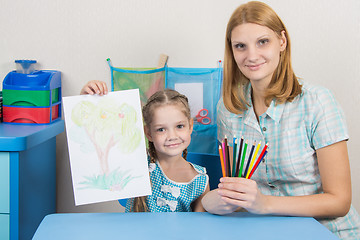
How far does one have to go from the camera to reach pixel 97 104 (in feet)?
3.13

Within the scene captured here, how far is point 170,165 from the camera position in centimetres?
122

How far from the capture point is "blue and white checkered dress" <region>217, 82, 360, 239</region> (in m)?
1.11

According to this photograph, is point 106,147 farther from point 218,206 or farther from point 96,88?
point 218,206

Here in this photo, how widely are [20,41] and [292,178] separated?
4.34 feet

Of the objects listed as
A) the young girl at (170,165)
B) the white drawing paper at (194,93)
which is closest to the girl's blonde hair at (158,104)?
the young girl at (170,165)

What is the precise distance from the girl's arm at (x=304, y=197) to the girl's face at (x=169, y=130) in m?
0.23

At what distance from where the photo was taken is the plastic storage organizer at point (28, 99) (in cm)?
159

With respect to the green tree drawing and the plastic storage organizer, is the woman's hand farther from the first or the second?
the plastic storage organizer

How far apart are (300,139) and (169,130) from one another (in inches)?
15.4

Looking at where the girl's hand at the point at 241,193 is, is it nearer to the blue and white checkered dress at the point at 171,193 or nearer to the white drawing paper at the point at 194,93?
the blue and white checkered dress at the point at 171,193

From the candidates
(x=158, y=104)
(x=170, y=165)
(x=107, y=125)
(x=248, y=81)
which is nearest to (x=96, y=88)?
(x=107, y=125)

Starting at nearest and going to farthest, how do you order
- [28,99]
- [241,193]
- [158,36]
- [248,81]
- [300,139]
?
1. [241,193]
2. [300,139]
3. [248,81]
4. [28,99]
5. [158,36]

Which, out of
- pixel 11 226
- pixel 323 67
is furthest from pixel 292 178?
pixel 11 226

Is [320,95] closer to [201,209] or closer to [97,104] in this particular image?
[201,209]
